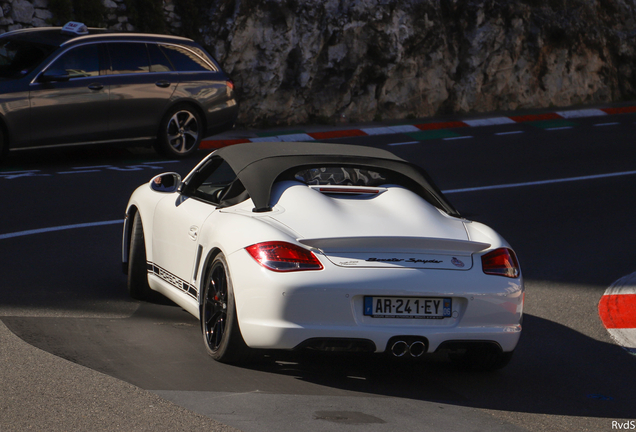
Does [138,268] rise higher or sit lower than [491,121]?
higher

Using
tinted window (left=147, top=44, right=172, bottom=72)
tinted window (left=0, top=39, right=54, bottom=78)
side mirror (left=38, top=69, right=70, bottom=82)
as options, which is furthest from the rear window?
tinted window (left=147, top=44, right=172, bottom=72)

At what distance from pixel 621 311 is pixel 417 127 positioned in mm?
13112

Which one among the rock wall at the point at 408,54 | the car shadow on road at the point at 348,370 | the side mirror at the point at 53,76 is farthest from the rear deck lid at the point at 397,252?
the rock wall at the point at 408,54

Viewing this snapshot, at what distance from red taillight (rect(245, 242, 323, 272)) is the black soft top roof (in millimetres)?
506

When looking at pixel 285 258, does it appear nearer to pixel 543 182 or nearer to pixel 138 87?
pixel 543 182

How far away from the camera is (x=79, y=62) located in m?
13.4

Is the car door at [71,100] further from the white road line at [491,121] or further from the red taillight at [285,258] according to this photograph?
the white road line at [491,121]

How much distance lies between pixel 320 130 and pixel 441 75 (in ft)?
17.9

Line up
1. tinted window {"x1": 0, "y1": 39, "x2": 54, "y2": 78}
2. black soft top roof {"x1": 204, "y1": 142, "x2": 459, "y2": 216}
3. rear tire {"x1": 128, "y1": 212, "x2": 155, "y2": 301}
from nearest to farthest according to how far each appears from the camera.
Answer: black soft top roof {"x1": 204, "y1": 142, "x2": 459, "y2": 216} < rear tire {"x1": 128, "y1": 212, "x2": 155, "y2": 301} < tinted window {"x1": 0, "y1": 39, "x2": 54, "y2": 78}

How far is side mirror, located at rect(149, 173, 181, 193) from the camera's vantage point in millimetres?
6535

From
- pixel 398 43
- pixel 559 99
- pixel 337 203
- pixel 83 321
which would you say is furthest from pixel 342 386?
pixel 559 99

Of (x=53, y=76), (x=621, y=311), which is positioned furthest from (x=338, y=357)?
(x=53, y=76)

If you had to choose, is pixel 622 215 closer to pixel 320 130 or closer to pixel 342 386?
pixel 342 386

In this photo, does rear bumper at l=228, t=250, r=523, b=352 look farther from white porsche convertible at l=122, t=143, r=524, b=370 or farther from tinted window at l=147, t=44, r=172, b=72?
tinted window at l=147, t=44, r=172, b=72
